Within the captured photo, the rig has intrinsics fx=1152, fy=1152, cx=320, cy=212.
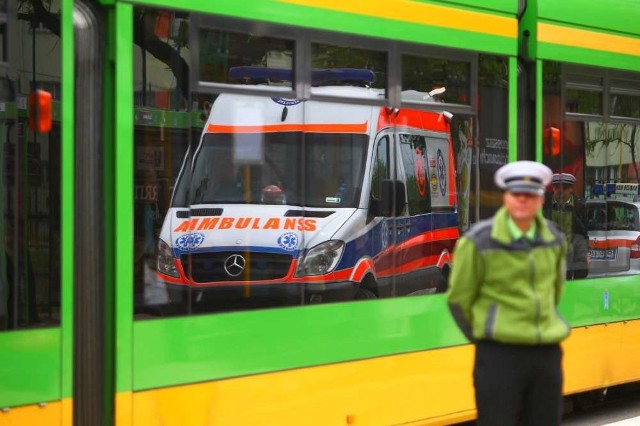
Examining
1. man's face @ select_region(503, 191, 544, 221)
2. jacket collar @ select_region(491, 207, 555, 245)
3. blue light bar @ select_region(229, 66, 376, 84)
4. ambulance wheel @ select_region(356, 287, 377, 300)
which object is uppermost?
blue light bar @ select_region(229, 66, 376, 84)

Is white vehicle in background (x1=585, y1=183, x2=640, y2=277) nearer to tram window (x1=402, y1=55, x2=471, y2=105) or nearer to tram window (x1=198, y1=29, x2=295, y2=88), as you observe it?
tram window (x1=402, y1=55, x2=471, y2=105)

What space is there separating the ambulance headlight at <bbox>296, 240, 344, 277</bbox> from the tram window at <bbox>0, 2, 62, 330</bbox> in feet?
4.99

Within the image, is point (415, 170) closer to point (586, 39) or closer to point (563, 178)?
point (563, 178)

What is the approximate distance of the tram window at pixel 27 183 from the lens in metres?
5.34

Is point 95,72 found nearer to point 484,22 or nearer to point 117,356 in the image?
point 117,356

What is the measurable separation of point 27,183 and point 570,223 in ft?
14.9

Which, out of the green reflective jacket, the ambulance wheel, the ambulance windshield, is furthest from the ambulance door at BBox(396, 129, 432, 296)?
the green reflective jacket

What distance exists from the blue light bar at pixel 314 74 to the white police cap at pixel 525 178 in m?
1.83

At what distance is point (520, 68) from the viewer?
27.0 ft

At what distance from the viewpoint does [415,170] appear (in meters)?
7.20

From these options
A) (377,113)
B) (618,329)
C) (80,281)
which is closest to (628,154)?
(618,329)

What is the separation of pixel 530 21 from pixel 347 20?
194 cm

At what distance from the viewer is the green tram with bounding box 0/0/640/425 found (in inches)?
216

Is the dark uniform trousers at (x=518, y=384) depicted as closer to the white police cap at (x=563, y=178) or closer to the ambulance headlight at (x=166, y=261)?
the ambulance headlight at (x=166, y=261)
